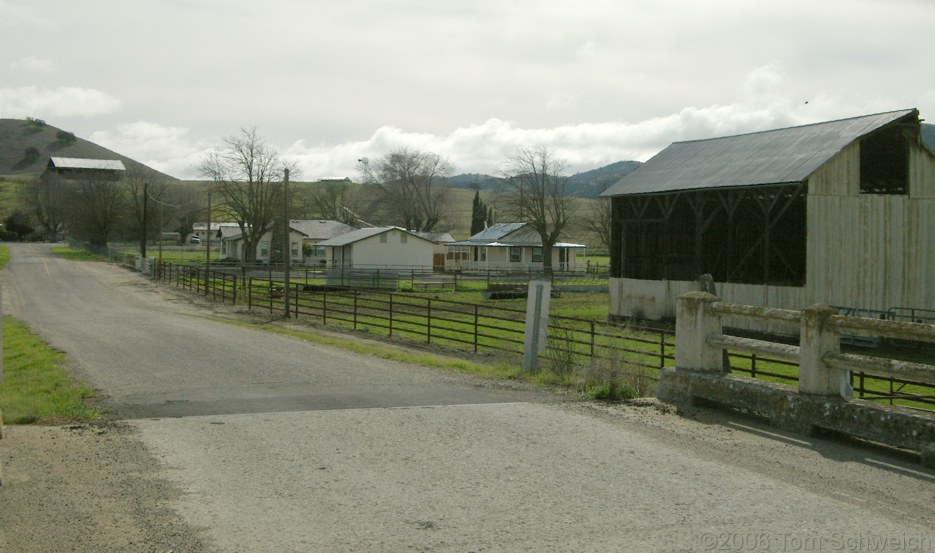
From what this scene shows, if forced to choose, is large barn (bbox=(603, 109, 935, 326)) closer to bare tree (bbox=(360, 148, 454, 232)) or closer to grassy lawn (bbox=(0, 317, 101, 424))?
grassy lawn (bbox=(0, 317, 101, 424))

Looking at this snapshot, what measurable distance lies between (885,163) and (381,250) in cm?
4933

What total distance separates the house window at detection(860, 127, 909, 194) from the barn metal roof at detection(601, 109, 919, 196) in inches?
33.5

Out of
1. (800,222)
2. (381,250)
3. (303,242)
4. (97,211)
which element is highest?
(97,211)

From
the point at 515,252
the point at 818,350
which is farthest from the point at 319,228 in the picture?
the point at 818,350

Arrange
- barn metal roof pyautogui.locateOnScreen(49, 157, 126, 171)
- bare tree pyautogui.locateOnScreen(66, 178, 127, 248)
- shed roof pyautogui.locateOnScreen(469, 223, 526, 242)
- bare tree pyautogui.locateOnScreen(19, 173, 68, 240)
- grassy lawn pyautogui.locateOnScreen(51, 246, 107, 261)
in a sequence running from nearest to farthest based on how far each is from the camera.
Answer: grassy lawn pyautogui.locateOnScreen(51, 246, 107, 261) < shed roof pyautogui.locateOnScreen(469, 223, 526, 242) < bare tree pyautogui.locateOnScreen(66, 178, 127, 248) < bare tree pyautogui.locateOnScreen(19, 173, 68, 240) < barn metal roof pyautogui.locateOnScreen(49, 157, 126, 171)

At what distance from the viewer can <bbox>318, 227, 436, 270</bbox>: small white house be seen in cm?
7338

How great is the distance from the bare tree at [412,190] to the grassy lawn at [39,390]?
360ft

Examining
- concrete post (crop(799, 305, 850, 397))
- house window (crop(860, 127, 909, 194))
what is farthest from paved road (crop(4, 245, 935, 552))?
house window (crop(860, 127, 909, 194))

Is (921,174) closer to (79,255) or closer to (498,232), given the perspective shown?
(498,232)

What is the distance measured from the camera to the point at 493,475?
267 inches

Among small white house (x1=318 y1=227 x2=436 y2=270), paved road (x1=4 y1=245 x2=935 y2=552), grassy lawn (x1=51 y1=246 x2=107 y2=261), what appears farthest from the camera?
grassy lawn (x1=51 y1=246 x2=107 y2=261)

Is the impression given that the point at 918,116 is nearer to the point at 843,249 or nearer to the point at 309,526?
the point at 843,249

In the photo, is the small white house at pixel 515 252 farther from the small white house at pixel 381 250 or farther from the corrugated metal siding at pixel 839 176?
the corrugated metal siding at pixel 839 176

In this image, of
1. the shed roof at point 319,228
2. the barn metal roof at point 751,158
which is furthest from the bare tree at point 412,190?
the barn metal roof at point 751,158
